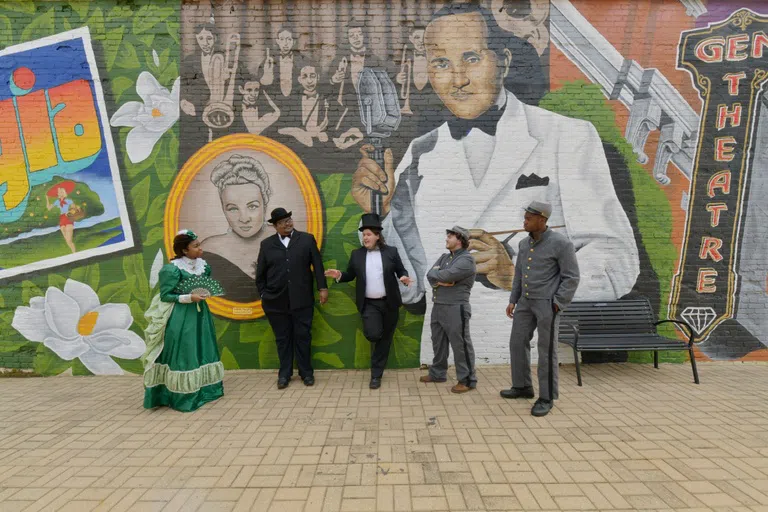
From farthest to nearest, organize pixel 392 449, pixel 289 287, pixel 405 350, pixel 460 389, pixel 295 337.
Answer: pixel 405 350 < pixel 295 337 < pixel 289 287 < pixel 460 389 < pixel 392 449

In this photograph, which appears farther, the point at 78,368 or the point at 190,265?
the point at 78,368

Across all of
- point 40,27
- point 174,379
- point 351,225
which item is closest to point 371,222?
point 351,225

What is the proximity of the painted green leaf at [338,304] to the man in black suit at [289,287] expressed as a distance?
0.42 metres

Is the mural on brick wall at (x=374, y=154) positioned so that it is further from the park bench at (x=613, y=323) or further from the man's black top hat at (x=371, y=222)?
the man's black top hat at (x=371, y=222)

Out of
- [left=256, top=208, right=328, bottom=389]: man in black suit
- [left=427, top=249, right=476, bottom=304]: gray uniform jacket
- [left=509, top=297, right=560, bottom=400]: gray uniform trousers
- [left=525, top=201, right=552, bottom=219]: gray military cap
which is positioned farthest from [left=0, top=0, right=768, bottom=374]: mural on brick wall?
[left=525, top=201, right=552, bottom=219]: gray military cap

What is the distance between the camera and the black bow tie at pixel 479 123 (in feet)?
18.2

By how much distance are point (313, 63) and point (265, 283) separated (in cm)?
291

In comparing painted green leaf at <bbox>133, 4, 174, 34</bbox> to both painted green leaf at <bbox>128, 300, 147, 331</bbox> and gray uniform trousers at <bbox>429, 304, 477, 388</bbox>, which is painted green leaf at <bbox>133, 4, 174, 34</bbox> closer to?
painted green leaf at <bbox>128, 300, 147, 331</bbox>

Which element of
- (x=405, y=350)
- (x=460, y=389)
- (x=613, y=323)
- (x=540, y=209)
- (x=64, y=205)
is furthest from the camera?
(x=405, y=350)

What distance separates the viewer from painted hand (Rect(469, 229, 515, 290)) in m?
5.55

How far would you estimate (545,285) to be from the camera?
4.12 m

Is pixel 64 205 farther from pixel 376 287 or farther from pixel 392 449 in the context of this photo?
pixel 392 449

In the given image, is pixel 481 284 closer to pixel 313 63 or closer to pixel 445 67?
pixel 445 67

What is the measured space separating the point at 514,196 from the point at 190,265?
400 centimetres
